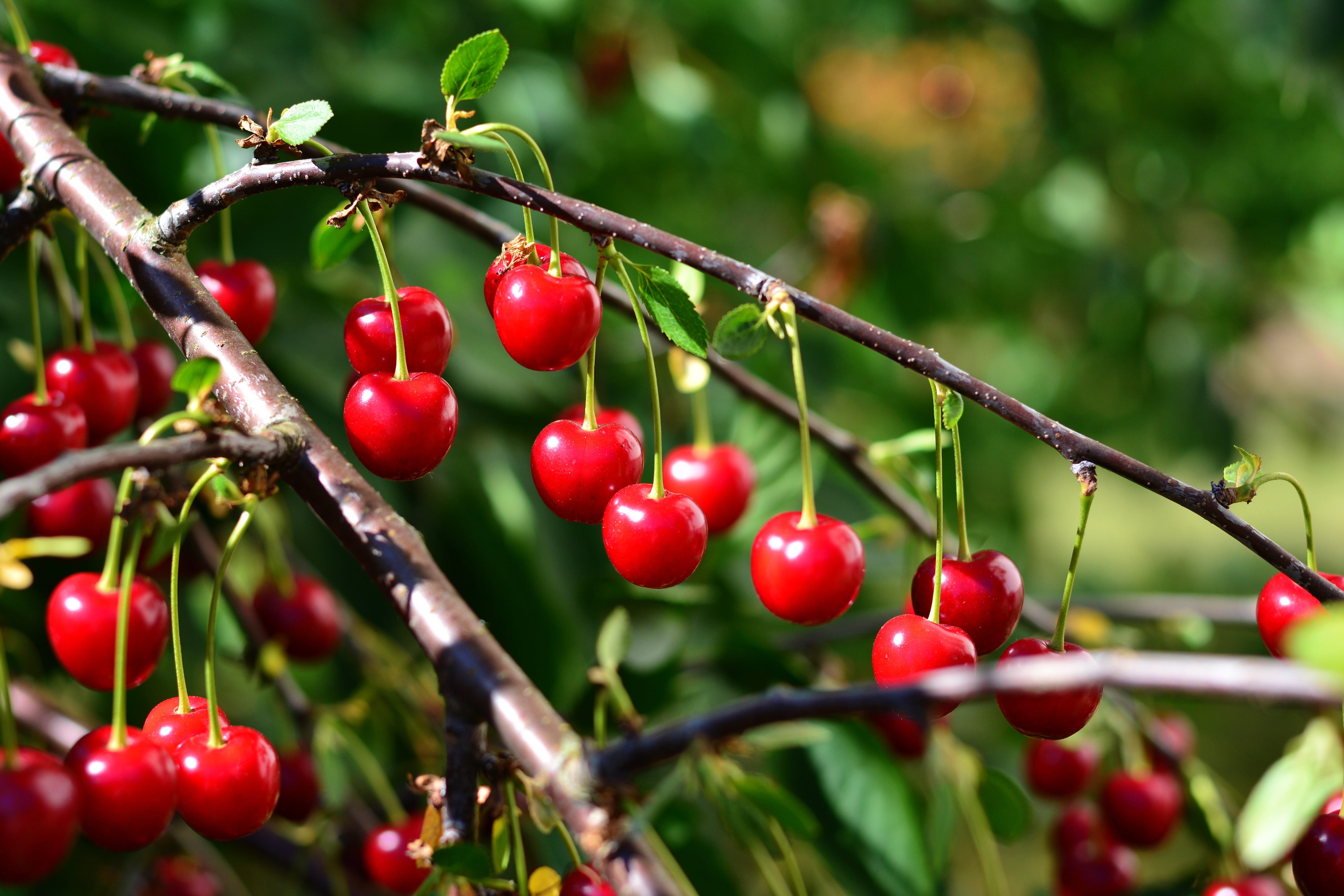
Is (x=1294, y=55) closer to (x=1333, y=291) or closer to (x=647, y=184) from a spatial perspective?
(x=1333, y=291)

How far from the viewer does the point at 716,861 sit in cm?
99

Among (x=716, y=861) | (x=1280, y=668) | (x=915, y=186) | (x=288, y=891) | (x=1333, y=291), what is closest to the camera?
(x=1280, y=668)

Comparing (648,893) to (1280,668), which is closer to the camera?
(1280,668)

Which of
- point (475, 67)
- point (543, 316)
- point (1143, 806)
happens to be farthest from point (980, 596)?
point (1143, 806)

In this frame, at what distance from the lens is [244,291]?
773 millimetres

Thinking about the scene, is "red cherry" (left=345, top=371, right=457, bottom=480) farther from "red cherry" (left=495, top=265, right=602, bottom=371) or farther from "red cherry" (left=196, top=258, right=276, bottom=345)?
"red cherry" (left=196, top=258, right=276, bottom=345)

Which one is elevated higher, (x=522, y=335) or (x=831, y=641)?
(x=831, y=641)

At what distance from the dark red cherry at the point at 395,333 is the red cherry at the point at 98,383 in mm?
224

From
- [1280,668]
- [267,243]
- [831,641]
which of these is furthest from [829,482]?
[1280,668]

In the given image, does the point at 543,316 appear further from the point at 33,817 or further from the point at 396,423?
the point at 33,817

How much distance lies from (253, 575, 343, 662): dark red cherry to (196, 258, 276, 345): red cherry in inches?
11.9

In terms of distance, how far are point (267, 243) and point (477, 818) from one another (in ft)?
2.99

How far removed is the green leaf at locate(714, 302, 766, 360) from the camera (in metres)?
0.57

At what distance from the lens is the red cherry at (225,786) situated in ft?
1.87
